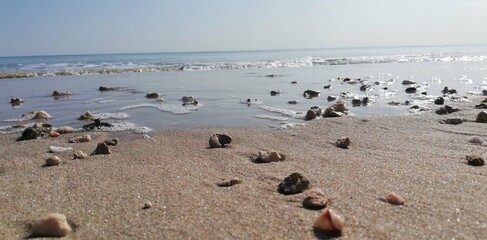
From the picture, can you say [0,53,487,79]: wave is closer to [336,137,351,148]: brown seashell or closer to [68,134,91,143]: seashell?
[68,134,91,143]: seashell

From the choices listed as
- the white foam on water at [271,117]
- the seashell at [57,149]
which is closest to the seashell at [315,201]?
the seashell at [57,149]

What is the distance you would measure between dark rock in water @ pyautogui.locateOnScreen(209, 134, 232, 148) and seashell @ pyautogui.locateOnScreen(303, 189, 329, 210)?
5.65ft

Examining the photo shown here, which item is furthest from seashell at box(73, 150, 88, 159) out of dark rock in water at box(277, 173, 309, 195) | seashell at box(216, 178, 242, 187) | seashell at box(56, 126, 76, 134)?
dark rock in water at box(277, 173, 309, 195)

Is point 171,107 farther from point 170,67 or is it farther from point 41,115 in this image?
point 170,67

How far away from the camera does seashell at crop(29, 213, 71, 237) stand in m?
2.11

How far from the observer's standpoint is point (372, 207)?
92.1 inches

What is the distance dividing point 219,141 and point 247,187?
4.40ft

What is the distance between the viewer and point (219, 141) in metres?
4.09

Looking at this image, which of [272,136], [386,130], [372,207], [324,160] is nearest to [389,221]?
[372,207]

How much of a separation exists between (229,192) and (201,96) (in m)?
5.70

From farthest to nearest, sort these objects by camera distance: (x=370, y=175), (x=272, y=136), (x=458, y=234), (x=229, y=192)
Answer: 1. (x=272, y=136)
2. (x=370, y=175)
3. (x=229, y=192)
4. (x=458, y=234)

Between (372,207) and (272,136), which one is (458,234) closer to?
(372,207)

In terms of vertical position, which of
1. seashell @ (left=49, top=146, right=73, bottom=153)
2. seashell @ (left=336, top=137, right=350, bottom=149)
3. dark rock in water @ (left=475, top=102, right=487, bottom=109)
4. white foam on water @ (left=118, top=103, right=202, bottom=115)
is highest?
seashell @ (left=336, top=137, right=350, bottom=149)

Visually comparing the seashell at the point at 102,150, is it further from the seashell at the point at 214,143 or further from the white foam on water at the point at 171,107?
the white foam on water at the point at 171,107
